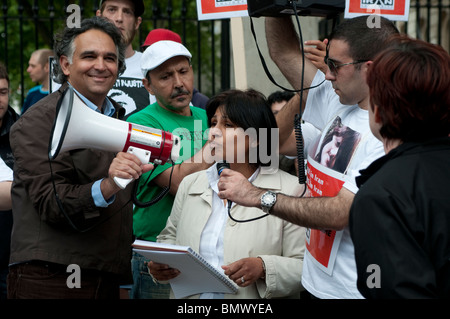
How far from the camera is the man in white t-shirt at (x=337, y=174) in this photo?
8.54 feet

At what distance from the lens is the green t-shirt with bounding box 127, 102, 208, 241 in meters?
3.82

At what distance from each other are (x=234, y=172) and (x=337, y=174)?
0.46 metres

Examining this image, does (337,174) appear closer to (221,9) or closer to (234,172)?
(234,172)

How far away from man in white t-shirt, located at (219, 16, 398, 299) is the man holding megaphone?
706 mm

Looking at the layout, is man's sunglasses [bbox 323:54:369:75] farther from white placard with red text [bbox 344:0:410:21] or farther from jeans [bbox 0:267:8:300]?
jeans [bbox 0:267:8:300]

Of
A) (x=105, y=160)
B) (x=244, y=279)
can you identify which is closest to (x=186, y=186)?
(x=105, y=160)

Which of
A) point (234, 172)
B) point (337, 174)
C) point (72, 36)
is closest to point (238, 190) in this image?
point (234, 172)

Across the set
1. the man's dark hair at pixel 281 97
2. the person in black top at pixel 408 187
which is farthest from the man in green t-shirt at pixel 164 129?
the person in black top at pixel 408 187

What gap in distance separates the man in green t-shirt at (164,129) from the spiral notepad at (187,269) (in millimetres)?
676

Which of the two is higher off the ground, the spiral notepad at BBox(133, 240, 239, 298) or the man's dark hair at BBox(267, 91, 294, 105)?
the man's dark hair at BBox(267, 91, 294, 105)

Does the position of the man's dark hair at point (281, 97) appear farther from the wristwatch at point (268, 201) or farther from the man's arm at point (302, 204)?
the wristwatch at point (268, 201)

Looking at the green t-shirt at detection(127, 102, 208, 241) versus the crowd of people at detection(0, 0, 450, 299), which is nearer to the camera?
the crowd of people at detection(0, 0, 450, 299)

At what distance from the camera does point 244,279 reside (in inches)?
118

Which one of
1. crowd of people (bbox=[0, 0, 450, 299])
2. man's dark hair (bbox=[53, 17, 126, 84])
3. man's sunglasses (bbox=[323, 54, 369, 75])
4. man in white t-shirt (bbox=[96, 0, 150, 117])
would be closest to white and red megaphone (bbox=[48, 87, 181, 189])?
crowd of people (bbox=[0, 0, 450, 299])
